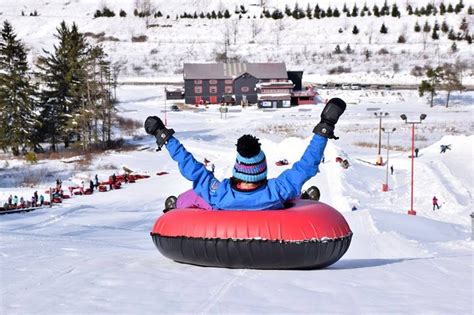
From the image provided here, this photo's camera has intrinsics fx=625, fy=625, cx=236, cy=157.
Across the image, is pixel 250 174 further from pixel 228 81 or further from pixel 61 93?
pixel 228 81

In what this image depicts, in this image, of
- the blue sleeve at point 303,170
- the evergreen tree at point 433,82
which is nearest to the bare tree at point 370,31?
the evergreen tree at point 433,82

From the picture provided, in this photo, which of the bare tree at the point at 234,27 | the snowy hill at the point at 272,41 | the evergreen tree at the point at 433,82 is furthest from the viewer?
the bare tree at the point at 234,27

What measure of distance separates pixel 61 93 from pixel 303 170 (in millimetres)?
42275

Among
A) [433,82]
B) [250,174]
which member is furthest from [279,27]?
[250,174]

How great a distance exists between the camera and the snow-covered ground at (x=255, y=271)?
5.98 m

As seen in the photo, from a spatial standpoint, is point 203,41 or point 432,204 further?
point 203,41

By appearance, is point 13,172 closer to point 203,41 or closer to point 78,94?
point 78,94

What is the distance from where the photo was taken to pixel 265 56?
98750 mm

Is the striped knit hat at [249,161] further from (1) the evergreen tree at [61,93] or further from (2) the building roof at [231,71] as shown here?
(2) the building roof at [231,71]

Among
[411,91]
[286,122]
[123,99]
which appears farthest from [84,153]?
[411,91]

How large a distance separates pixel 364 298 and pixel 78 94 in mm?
43233

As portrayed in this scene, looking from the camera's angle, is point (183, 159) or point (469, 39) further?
point (469, 39)

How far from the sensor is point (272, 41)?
108m

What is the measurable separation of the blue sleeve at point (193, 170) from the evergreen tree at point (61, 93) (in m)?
38.6
